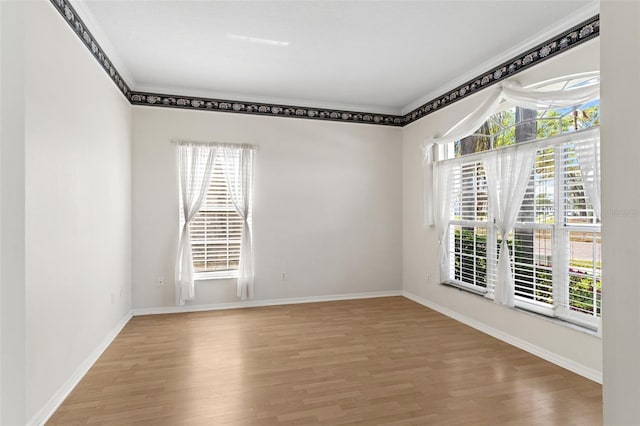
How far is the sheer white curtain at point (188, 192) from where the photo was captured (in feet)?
14.9

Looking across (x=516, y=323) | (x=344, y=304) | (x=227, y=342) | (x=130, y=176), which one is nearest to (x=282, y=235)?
(x=344, y=304)

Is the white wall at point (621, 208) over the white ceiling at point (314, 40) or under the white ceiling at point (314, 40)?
under

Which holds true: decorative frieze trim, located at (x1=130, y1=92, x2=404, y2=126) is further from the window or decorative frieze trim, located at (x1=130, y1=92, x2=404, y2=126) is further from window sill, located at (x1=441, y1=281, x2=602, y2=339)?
window sill, located at (x1=441, y1=281, x2=602, y2=339)

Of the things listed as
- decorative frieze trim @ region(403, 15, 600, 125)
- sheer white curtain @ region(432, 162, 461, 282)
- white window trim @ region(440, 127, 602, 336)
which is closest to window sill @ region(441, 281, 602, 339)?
→ white window trim @ region(440, 127, 602, 336)

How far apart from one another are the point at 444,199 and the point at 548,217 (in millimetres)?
1422

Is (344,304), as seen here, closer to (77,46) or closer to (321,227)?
(321,227)

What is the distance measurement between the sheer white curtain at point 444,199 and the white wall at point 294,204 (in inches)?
39.3

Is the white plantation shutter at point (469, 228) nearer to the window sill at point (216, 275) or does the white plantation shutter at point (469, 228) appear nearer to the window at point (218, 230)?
the window at point (218, 230)

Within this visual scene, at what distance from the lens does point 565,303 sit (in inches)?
122

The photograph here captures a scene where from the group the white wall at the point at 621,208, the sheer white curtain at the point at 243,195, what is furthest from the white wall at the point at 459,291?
the white wall at the point at 621,208

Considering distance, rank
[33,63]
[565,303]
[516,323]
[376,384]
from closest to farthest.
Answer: [33,63] < [376,384] < [565,303] < [516,323]

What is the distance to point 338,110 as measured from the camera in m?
5.29

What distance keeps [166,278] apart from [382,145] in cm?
381

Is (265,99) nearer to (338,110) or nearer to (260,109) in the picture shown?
(260,109)
